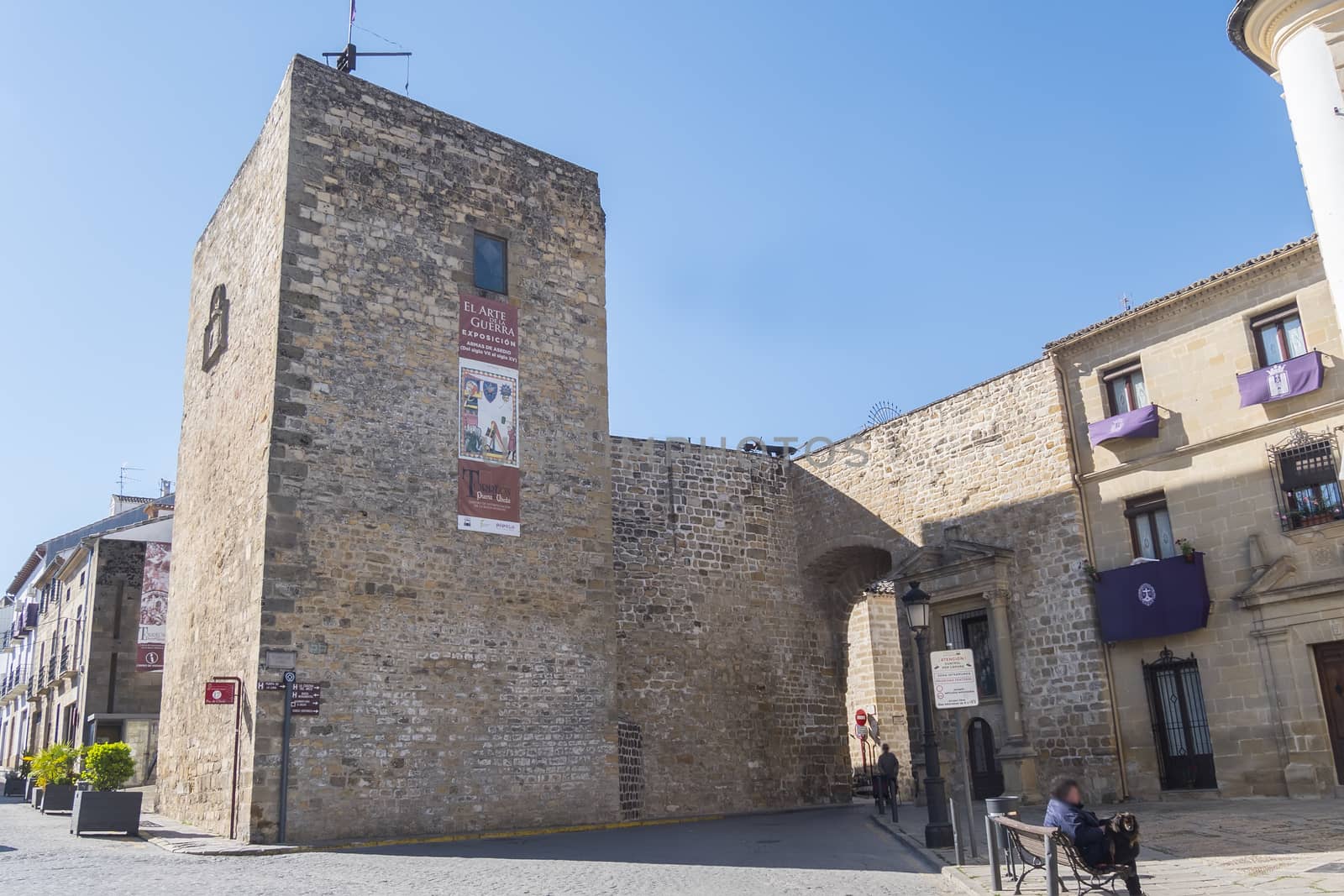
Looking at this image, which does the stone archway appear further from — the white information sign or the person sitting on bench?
the person sitting on bench

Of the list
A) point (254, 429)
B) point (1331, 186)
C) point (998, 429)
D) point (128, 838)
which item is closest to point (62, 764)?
point (128, 838)

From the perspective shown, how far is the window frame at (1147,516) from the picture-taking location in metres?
14.6

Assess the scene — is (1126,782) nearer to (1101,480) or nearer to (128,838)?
(1101,480)

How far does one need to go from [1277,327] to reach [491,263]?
10531 mm

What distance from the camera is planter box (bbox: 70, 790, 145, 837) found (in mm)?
12828

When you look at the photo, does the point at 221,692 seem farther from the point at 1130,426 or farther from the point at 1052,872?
the point at 1130,426

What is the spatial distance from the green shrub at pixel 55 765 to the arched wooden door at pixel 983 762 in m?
13.0

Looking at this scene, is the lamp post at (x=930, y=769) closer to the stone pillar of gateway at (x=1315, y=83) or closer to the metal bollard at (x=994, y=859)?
the metal bollard at (x=994, y=859)

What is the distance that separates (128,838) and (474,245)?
880cm

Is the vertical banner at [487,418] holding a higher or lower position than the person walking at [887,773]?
higher

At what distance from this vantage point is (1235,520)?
1363 centimetres

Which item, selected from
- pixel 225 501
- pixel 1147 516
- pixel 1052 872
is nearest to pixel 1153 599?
pixel 1147 516

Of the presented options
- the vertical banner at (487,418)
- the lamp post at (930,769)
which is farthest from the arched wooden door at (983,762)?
the vertical banner at (487,418)

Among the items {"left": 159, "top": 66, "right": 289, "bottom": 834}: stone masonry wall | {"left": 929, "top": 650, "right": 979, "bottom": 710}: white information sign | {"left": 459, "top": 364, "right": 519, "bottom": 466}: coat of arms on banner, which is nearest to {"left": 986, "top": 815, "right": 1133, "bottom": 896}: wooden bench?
{"left": 929, "top": 650, "right": 979, "bottom": 710}: white information sign
